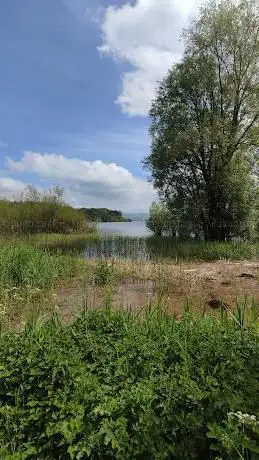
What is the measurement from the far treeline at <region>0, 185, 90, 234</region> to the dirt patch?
18705 mm

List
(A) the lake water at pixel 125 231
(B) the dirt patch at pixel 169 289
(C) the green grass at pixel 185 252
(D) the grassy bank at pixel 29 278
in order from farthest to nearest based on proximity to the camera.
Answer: (A) the lake water at pixel 125 231 → (C) the green grass at pixel 185 252 → (B) the dirt patch at pixel 169 289 → (D) the grassy bank at pixel 29 278

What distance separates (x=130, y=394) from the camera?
3.01m

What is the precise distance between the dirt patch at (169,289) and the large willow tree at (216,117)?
28.8 ft

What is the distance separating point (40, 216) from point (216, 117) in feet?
51.7

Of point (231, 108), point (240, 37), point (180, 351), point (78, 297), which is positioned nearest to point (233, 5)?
point (240, 37)

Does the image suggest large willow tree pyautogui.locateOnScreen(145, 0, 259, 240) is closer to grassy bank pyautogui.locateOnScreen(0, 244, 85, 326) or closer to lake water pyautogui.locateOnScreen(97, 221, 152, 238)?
lake water pyautogui.locateOnScreen(97, 221, 152, 238)

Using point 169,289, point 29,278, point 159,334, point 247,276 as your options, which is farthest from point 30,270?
point 159,334

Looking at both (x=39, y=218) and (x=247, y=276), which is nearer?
(x=247, y=276)

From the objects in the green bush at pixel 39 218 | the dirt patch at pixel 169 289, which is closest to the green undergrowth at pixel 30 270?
the dirt patch at pixel 169 289

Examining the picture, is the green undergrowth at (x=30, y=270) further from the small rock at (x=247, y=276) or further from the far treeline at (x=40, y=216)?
the far treeline at (x=40, y=216)

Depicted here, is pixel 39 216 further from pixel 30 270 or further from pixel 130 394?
pixel 130 394

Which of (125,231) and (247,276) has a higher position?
(125,231)

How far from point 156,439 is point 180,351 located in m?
1.15

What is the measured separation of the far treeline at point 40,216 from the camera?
95.9ft
